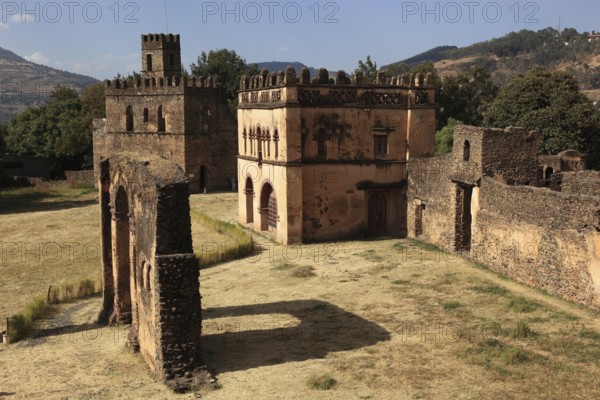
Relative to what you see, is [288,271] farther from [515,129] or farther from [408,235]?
[515,129]

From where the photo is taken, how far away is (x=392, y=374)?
12.5 m

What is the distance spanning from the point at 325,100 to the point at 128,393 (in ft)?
50.9

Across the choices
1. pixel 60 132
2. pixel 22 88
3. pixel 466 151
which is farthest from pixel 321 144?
pixel 22 88

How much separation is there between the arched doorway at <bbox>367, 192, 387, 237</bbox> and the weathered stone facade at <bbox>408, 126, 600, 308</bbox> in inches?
49.0

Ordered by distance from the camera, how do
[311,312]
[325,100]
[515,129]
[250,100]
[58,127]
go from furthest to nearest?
1. [58,127]
2. [250,100]
3. [325,100]
4. [515,129]
5. [311,312]

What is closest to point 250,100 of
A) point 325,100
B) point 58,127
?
point 325,100

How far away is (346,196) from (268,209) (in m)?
3.82

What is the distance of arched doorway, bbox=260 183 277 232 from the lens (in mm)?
26844

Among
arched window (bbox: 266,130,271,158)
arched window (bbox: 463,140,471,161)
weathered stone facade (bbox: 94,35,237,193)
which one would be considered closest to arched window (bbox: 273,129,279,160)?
arched window (bbox: 266,130,271,158)

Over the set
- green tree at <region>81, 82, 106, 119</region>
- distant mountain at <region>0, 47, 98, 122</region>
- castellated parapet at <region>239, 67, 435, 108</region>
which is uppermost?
distant mountain at <region>0, 47, 98, 122</region>

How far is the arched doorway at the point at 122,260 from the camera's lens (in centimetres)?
1673

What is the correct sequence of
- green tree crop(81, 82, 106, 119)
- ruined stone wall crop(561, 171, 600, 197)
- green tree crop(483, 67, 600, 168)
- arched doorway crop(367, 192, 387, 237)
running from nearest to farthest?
ruined stone wall crop(561, 171, 600, 197) < arched doorway crop(367, 192, 387, 237) < green tree crop(483, 67, 600, 168) < green tree crop(81, 82, 106, 119)

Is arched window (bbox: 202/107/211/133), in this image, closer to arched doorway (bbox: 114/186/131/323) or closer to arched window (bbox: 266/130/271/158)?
arched window (bbox: 266/130/271/158)

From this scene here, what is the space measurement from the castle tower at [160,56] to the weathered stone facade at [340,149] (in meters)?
22.6
